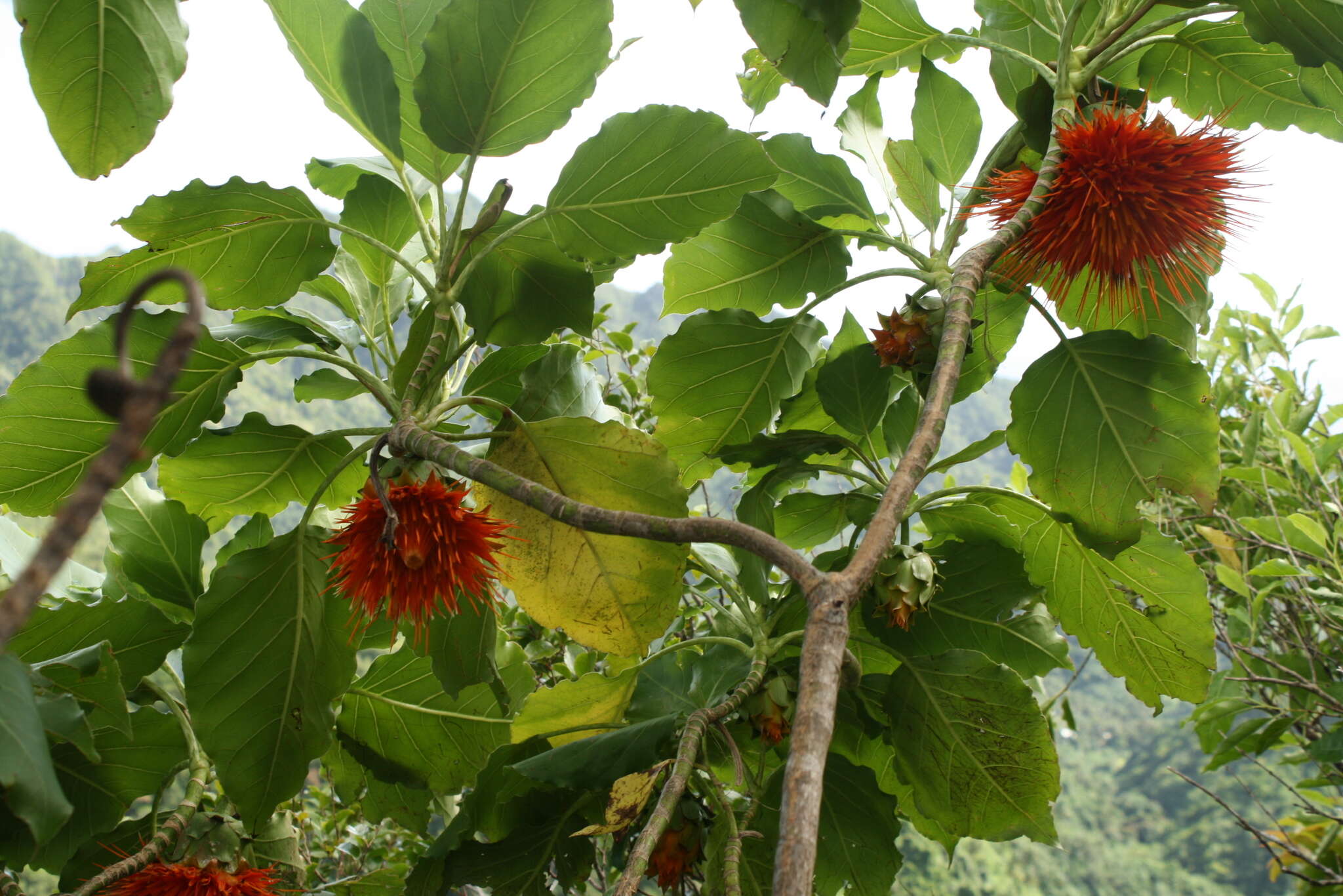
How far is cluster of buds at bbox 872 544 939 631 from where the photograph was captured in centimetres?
87

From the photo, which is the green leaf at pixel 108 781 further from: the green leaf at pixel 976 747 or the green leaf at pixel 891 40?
the green leaf at pixel 891 40

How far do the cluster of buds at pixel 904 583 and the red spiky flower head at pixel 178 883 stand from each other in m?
0.74

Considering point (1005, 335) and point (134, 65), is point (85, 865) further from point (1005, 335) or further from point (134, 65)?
point (1005, 335)

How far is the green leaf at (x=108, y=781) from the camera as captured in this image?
93cm

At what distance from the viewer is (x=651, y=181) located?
84 centimetres

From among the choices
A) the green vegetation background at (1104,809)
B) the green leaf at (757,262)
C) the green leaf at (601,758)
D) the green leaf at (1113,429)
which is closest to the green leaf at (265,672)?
the green leaf at (601,758)

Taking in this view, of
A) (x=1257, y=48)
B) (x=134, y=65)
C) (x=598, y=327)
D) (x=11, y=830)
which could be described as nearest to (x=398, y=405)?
(x=134, y=65)

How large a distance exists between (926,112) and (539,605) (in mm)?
755

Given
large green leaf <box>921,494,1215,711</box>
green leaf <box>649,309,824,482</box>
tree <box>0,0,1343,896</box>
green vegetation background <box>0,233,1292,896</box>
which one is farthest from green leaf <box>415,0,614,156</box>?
green vegetation background <box>0,233,1292,896</box>

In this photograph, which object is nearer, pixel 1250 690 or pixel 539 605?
pixel 539 605

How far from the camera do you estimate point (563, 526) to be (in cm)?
78

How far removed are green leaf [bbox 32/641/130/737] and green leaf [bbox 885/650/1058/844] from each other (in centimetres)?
76

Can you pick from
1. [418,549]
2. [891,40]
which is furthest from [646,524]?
[891,40]

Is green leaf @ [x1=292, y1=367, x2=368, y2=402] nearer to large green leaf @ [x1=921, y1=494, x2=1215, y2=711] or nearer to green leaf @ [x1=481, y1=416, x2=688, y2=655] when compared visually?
green leaf @ [x1=481, y1=416, x2=688, y2=655]
